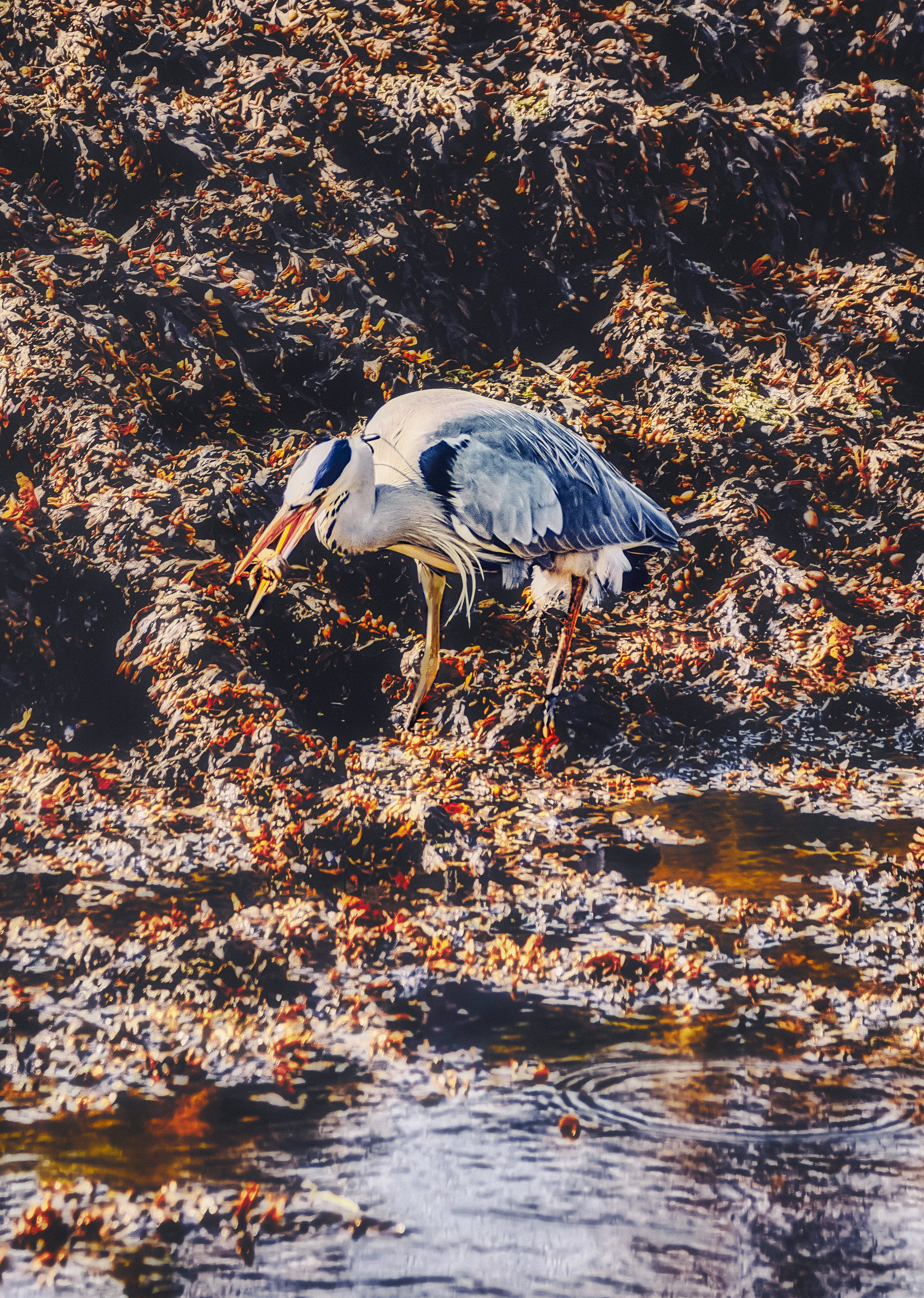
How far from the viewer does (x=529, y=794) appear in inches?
107

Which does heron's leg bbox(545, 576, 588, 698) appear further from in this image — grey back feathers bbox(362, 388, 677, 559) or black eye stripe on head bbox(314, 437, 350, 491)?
black eye stripe on head bbox(314, 437, 350, 491)

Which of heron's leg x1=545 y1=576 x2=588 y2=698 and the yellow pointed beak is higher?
the yellow pointed beak

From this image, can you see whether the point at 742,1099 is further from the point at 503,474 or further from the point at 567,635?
the point at 503,474

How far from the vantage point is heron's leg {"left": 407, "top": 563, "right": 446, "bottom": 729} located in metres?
3.00

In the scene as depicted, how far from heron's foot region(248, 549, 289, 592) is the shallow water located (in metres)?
1.51

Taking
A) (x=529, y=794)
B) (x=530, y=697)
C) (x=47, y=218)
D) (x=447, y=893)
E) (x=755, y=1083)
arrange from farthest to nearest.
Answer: (x=47, y=218)
(x=530, y=697)
(x=529, y=794)
(x=447, y=893)
(x=755, y=1083)

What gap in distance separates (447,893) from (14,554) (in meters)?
2.22

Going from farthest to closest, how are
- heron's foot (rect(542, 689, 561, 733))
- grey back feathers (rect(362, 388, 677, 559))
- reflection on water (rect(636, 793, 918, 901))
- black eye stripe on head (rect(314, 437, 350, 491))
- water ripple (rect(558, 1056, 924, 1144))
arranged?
heron's foot (rect(542, 689, 561, 733)), grey back feathers (rect(362, 388, 677, 559)), black eye stripe on head (rect(314, 437, 350, 491)), reflection on water (rect(636, 793, 918, 901)), water ripple (rect(558, 1056, 924, 1144))

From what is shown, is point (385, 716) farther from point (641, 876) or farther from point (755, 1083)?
point (755, 1083)

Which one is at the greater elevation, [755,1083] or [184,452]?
[184,452]

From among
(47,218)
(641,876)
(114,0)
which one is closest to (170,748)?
(641,876)

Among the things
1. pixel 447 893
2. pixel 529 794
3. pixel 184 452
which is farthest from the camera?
pixel 184 452

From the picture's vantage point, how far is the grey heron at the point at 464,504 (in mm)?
2551

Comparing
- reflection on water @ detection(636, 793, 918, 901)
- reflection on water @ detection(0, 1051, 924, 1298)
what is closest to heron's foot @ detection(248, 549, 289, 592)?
reflection on water @ detection(636, 793, 918, 901)
